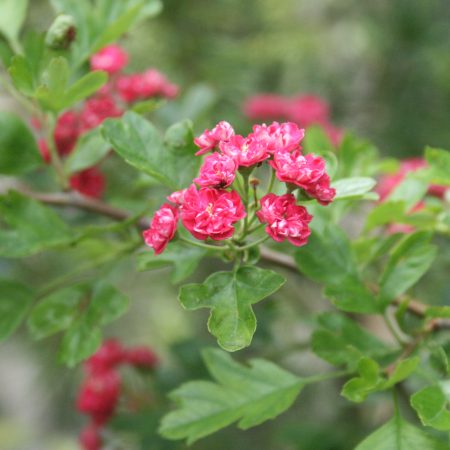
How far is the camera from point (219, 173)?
659mm

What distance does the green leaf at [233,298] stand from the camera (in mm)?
635

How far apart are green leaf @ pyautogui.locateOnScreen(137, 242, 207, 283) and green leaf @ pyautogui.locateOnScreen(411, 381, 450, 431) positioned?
28 centimetres

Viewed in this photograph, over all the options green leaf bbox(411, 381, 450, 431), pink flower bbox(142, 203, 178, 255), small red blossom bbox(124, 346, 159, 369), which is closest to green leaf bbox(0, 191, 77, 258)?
pink flower bbox(142, 203, 178, 255)

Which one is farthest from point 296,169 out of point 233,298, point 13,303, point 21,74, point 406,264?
point 13,303

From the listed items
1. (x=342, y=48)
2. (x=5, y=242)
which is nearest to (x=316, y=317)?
(x=5, y=242)

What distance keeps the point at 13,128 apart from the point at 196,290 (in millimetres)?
417

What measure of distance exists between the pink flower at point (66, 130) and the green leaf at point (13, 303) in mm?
282

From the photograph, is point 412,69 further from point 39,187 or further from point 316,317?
point 316,317

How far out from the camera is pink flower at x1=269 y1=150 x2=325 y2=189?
26.2 inches

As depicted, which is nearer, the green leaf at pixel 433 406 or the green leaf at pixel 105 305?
the green leaf at pixel 433 406

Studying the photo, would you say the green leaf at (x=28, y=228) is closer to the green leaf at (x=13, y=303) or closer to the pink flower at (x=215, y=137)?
the green leaf at (x=13, y=303)

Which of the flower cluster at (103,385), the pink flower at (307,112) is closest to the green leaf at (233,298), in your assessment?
the flower cluster at (103,385)

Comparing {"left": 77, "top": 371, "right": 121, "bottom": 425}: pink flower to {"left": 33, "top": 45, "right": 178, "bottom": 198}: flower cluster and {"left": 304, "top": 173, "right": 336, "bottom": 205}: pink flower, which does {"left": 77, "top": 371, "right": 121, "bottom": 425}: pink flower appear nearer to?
{"left": 33, "top": 45, "right": 178, "bottom": 198}: flower cluster

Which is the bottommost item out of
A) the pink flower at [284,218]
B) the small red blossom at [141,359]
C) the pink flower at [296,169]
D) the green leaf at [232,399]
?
the small red blossom at [141,359]
